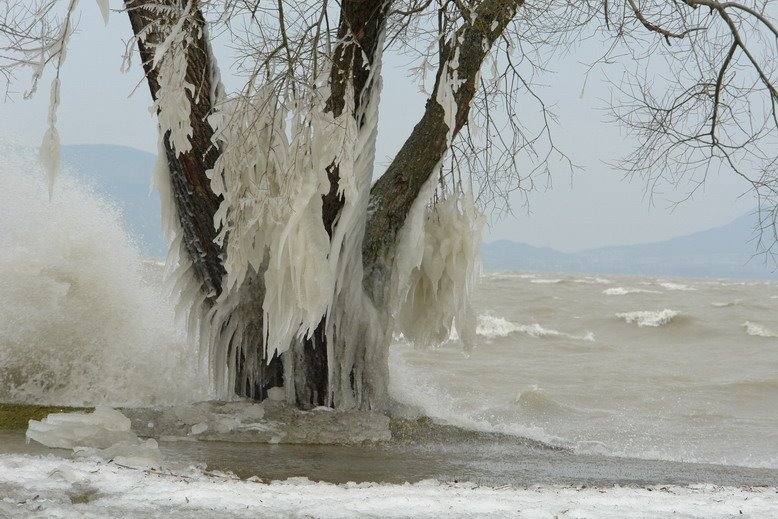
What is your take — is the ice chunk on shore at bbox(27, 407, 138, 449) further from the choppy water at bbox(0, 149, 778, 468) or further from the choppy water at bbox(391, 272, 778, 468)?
the choppy water at bbox(391, 272, 778, 468)

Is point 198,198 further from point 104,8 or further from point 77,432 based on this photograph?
point 77,432

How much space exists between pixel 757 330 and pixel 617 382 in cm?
577

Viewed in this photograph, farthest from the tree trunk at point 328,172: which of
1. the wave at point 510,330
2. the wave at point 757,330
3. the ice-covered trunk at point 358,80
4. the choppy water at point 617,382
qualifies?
the wave at point 757,330

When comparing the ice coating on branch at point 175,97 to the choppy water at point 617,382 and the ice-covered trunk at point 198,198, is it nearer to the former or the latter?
the ice-covered trunk at point 198,198

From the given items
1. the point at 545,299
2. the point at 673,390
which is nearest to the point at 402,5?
the point at 673,390

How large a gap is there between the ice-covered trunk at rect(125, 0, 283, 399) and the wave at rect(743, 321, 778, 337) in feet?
33.9

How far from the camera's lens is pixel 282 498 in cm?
311

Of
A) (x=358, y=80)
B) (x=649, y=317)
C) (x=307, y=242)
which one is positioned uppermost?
(x=358, y=80)

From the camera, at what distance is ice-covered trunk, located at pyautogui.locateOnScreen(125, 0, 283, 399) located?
5123mm

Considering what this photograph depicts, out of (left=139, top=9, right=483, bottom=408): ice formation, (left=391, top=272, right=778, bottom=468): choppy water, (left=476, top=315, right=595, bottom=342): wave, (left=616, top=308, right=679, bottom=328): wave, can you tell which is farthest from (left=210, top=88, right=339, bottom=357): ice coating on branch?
(left=616, top=308, right=679, bottom=328): wave

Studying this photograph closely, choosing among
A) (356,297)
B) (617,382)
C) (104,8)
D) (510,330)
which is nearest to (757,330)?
(510,330)

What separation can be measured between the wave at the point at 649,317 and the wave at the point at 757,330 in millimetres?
1376

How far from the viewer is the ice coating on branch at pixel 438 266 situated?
573 centimetres

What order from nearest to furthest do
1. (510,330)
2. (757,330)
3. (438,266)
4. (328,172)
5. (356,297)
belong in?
(328,172), (356,297), (438,266), (510,330), (757,330)
